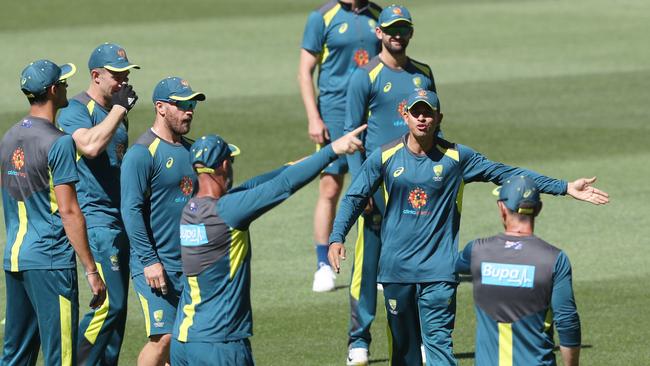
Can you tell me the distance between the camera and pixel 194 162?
8.94m

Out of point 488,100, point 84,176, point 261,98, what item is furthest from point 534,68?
point 84,176

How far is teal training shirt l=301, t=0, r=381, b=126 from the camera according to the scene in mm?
14180

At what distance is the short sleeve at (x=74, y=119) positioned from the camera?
10.8 meters

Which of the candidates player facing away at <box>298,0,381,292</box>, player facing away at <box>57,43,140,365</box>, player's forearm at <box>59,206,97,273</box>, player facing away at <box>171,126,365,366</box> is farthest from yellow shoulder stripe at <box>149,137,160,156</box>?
player facing away at <box>298,0,381,292</box>

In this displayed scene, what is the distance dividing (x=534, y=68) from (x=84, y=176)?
16.1 metres

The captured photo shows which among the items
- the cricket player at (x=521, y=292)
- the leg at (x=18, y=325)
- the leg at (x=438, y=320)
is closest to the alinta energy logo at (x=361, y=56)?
the leg at (x=438, y=320)

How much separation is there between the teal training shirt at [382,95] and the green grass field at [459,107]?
1.84 meters

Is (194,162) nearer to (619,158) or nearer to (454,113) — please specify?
(619,158)

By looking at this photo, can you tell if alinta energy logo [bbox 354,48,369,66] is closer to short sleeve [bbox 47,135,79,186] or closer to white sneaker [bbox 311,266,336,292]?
white sneaker [bbox 311,266,336,292]

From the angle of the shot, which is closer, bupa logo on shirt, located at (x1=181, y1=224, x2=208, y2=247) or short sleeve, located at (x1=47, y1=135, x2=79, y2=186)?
bupa logo on shirt, located at (x1=181, y1=224, x2=208, y2=247)

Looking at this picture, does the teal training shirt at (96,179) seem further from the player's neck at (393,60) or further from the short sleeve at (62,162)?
the player's neck at (393,60)

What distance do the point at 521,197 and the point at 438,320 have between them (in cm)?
221

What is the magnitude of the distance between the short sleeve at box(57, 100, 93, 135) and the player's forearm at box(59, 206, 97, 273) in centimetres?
128

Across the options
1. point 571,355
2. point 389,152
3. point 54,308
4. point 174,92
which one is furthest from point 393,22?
point 571,355
